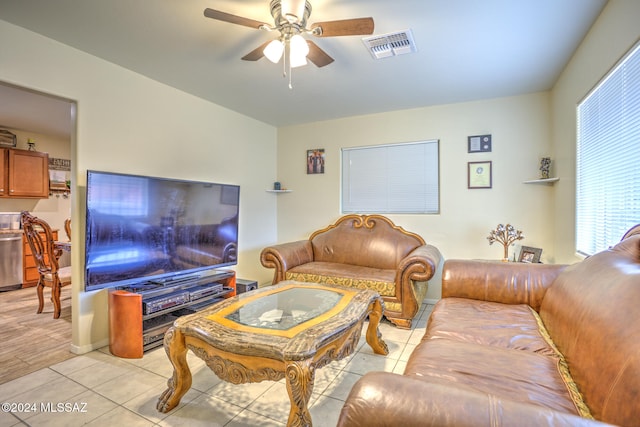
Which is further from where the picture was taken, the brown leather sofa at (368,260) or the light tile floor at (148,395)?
the brown leather sofa at (368,260)

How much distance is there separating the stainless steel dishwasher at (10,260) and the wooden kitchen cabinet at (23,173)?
640 millimetres

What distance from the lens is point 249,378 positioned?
1.47 m

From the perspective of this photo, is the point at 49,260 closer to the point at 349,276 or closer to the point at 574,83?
the point at 349,276

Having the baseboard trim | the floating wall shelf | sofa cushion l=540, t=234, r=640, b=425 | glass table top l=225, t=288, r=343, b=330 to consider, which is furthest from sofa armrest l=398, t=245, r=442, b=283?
the baseboard trim

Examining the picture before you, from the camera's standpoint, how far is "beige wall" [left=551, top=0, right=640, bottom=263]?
1714mm

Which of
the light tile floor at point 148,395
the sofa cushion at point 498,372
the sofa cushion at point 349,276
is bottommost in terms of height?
the light tile floor at point 148,395

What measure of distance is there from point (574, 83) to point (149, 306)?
389 centimetres

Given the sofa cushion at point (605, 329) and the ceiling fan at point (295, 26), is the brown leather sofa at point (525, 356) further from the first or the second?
the ceiling fan at point (295, 26)

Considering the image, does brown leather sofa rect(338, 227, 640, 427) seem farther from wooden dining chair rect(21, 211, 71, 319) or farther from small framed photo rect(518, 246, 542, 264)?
wooden dining chair rect(21, 211, 71, 319)

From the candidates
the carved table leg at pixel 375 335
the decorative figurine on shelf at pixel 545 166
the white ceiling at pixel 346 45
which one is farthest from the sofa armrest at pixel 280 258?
the decorative figurine on shelf at pixel 545 166

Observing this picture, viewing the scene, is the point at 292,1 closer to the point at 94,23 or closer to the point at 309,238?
the point at 94,23

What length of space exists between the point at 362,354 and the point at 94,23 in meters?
3.02

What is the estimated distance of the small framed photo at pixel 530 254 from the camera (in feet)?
9.43

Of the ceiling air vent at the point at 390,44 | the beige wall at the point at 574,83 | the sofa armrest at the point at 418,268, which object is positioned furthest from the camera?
the sofa armrest at the point at 418,268
